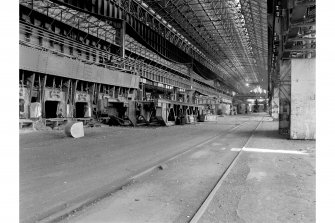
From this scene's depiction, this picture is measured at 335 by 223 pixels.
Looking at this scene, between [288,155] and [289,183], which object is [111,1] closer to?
[288,155]

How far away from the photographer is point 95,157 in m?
5.82

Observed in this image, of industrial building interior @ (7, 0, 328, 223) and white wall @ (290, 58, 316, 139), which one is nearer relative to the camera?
industrial building interior @ (7, 0, 328, 223)

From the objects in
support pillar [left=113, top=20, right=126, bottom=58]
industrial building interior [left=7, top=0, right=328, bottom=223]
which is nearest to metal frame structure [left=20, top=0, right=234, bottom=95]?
industrial building interior [left=7, top=0, right=328, bottom=223]

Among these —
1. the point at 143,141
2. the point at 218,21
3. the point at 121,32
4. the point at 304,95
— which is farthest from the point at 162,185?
the point at 218,21

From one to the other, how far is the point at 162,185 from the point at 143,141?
15.6 feet

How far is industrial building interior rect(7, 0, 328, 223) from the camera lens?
311 cm

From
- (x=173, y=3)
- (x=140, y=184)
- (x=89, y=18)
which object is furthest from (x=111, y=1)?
(x=140, y=184)

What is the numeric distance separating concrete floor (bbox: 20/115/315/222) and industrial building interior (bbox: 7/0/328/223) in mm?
18

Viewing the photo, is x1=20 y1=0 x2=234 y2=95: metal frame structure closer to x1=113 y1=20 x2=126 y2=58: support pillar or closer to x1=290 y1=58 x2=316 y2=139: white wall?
x1=113 y1=20 x2=126 y2=58: support pillar

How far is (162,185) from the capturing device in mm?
3887

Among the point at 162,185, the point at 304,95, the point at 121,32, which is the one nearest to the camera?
the point at 162,185

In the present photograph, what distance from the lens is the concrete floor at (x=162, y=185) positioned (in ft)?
9.44

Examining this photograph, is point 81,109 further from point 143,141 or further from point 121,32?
point 121,32

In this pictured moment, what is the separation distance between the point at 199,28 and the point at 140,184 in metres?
30.2
